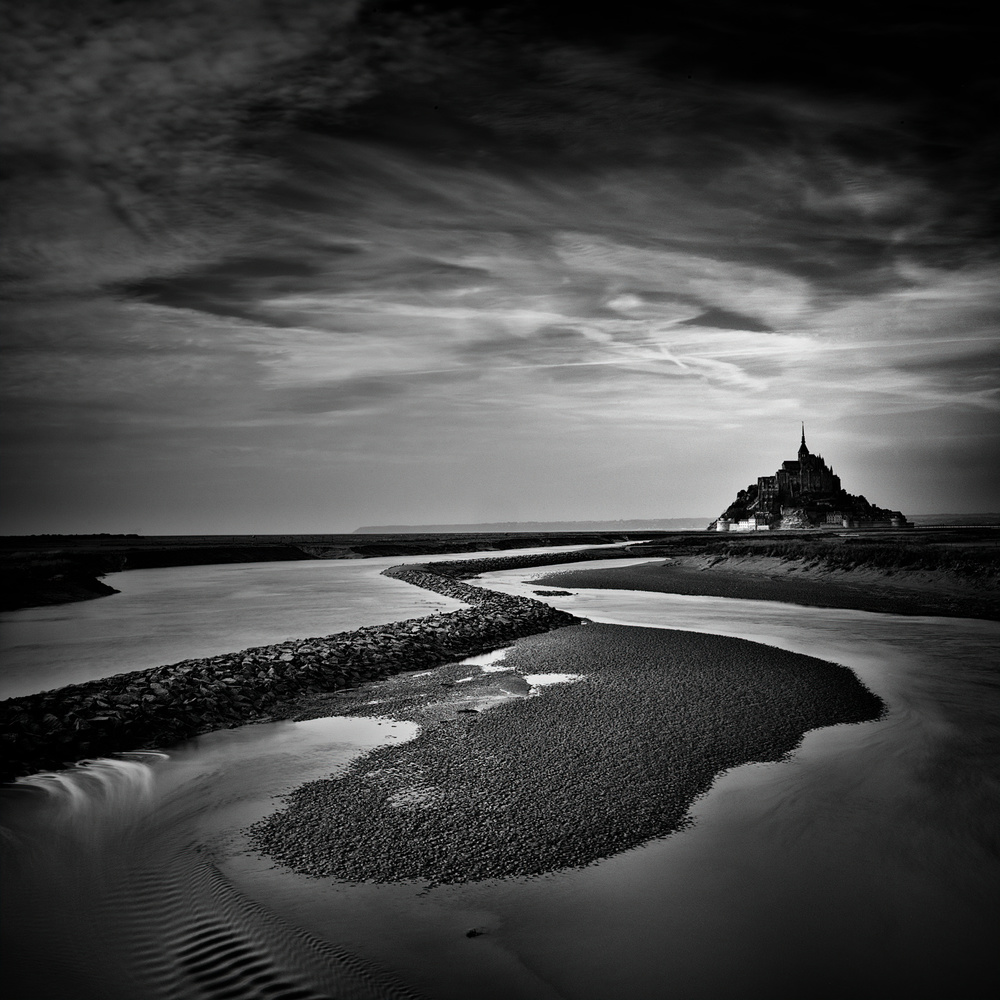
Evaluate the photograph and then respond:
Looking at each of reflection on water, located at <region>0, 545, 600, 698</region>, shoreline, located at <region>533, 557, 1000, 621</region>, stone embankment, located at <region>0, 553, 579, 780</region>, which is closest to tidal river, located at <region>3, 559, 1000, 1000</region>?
stone embankment, located at <region>0, 553, 579, 780</region>

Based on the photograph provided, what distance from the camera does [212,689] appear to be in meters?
13.2

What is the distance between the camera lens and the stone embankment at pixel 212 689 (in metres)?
10.4

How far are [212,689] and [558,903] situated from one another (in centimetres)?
961

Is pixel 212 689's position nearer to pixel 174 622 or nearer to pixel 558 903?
pixel 558 903

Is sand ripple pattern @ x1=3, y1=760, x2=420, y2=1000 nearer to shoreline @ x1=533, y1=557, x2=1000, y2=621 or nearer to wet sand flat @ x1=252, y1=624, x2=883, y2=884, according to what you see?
wet sand flat @ x1=252, y1=624, x2=883, y2=884

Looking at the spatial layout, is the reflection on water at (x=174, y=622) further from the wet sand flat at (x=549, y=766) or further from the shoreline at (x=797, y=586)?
the shoreline at (x=797, y=586)

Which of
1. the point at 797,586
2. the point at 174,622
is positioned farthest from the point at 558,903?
the point at 797,586

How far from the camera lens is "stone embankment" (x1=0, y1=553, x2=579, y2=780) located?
1043 centimetres

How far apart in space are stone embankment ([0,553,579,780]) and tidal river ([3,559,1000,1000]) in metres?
1.07

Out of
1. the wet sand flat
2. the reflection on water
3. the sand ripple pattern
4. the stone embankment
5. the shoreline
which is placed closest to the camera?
the sand ripple pattern

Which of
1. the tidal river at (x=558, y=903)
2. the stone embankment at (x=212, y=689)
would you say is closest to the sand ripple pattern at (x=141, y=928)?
the tidal river at (x=558, y=903)

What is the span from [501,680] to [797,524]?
7351 inches

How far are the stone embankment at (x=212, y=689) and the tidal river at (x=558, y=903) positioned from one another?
3.52 feet

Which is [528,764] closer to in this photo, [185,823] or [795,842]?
[795,842]
